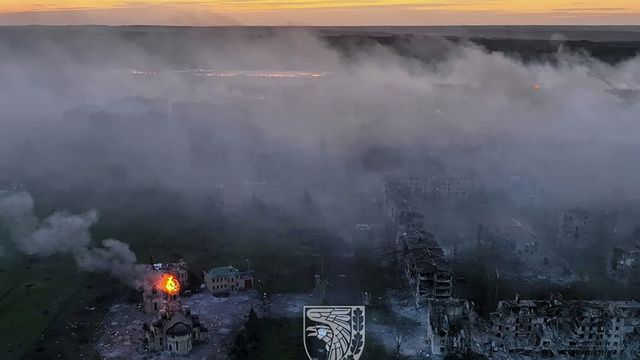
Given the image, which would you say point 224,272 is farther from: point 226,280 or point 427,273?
point 427,273

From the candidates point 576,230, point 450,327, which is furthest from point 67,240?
point 576,230

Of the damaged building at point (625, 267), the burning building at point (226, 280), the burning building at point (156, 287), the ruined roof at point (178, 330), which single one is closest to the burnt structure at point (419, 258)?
the burning building at point (226, 280)

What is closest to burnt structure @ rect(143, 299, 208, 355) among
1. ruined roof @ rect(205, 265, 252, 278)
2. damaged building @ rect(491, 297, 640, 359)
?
ruined roof @ rect(205, 265, 252, 278)

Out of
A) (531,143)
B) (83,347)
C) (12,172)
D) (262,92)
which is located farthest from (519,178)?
→ (262,92)

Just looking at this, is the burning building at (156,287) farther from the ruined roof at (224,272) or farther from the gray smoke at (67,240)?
the ruined roof at (224,272)

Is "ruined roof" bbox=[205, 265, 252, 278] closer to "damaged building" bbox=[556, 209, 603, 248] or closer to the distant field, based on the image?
the distant field
